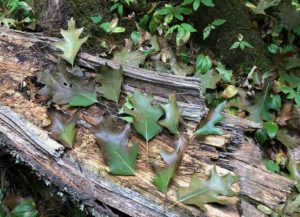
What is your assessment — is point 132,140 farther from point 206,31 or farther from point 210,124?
point 206,31

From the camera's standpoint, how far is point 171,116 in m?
2.25

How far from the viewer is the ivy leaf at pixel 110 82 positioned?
2.41m

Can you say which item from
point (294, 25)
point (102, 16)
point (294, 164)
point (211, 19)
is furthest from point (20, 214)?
point (294, 25)

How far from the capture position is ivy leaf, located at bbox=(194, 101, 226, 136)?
7.37 ft

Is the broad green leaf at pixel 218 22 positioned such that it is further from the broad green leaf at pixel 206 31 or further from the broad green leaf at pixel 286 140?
the broad green leaf at pixel 286 140

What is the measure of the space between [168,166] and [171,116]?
334 millimetres

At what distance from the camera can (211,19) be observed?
10.8ft

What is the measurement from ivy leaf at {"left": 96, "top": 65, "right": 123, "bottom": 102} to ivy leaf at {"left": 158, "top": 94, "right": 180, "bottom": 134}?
34cm

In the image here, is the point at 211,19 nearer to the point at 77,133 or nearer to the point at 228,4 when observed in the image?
the point at 228,4

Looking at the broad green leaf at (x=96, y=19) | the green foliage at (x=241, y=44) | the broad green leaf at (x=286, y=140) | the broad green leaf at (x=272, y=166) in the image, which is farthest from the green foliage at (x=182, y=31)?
the broad green leaf at (x=272, y=166)

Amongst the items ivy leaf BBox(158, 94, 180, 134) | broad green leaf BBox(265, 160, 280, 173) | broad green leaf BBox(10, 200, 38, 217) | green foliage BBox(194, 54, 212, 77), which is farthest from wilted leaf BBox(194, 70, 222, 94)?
broad green leaf BBox(10, 200, 38, 217)

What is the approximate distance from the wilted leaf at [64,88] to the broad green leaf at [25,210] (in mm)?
652

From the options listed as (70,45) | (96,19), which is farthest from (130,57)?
(70,45)

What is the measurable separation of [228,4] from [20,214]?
7.65 feet
